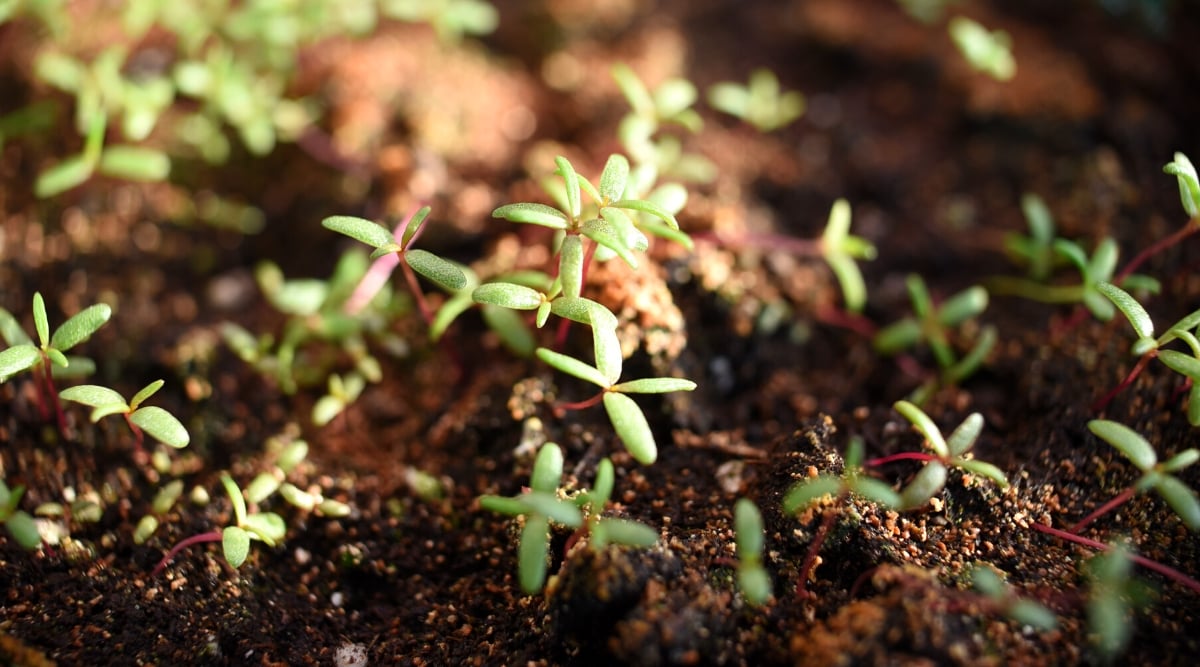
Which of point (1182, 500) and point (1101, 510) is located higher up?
point (1182, 500)

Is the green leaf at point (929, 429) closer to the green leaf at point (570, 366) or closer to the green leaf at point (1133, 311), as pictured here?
the green leaf at point (1133, 311)

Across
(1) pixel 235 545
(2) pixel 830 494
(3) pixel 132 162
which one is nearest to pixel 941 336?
(2) pixel 830 494

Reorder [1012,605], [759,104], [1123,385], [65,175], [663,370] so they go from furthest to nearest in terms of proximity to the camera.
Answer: [759,104] → [65,175] → [663,370] → [1123,385] → [1012,605]

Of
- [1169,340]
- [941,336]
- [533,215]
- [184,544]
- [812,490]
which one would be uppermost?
[533,215]

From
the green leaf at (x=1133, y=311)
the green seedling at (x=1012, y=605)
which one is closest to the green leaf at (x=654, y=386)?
the green seedling at (x=1012, y=605)

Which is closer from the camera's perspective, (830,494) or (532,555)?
(532,555)

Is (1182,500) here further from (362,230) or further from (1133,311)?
(362,230)

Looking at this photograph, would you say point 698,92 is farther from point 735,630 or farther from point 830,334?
point 735,630

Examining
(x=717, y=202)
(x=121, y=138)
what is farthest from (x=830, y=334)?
(x=121, y=138)
